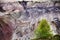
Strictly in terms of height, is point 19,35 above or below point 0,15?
below

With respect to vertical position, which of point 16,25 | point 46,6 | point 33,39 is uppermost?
point 46,6

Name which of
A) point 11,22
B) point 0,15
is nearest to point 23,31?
point 11,22

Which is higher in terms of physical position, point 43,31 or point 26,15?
point 26,15

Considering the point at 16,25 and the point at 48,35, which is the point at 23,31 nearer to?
the point at 16,25

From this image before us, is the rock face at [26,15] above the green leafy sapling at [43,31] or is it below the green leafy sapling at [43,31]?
above

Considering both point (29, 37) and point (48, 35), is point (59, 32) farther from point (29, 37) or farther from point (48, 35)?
point (29, 37)

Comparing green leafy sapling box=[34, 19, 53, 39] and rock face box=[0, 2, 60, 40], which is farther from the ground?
rock face box=[0, 2, 60, 40]

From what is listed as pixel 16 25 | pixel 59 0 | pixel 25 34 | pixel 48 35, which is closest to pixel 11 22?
pixel 16 25
